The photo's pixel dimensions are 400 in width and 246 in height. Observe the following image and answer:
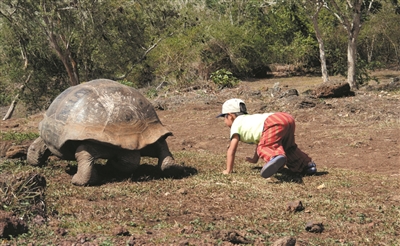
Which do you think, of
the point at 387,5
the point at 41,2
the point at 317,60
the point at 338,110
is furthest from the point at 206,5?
the point at 338,110

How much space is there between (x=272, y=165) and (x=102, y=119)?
1998mm

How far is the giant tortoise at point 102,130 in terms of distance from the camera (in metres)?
6.07

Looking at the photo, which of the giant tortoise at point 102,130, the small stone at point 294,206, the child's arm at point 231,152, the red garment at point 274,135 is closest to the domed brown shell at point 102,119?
the giant tortoise at point 102,130

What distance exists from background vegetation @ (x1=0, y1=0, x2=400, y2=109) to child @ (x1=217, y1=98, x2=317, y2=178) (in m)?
11.6

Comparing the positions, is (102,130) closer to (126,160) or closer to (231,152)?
(126,160)

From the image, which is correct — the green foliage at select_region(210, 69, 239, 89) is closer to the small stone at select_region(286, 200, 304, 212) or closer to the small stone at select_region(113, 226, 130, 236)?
the small stone at select_region(286, 200, 304, 212)

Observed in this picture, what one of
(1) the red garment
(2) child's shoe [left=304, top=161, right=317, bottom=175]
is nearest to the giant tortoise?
(1) the red garment

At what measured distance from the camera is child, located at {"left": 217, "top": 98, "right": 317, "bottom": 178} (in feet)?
20.4

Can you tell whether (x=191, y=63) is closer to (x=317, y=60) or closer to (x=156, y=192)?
(x=317, y=60)

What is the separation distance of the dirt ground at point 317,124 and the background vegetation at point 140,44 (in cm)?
355

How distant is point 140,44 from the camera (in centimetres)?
2170

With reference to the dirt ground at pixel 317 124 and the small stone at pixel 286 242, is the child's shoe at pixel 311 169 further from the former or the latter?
the small stone at pixel 286 242

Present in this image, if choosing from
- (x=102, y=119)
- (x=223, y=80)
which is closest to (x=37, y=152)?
(x=102, y=119)

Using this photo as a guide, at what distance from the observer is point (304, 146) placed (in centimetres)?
959
